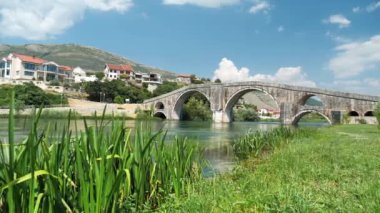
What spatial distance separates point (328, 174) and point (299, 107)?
152 feet

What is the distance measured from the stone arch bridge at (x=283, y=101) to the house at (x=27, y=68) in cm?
3326

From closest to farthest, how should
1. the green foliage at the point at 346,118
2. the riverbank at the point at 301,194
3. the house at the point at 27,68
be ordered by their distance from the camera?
the riverbank at the point at 301,194
the green foliage at the point at 346,118
the house at the point at 27,68

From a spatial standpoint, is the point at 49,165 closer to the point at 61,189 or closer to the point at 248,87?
the point at 61,189

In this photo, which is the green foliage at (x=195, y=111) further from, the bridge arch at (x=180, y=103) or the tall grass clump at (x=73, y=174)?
the tall grass clump at (x=73, y=174)

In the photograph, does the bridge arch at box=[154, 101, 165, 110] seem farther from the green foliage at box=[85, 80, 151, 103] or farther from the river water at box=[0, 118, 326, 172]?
the river water at box=[0, 118, 326, 172]

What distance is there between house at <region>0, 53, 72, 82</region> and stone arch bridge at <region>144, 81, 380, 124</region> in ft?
109

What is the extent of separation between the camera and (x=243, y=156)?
39.2 ft

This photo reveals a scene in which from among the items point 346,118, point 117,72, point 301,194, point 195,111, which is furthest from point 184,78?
point 301,194

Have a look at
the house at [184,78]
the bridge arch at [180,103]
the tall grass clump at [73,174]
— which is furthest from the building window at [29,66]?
the tall grass clump at [73,174]

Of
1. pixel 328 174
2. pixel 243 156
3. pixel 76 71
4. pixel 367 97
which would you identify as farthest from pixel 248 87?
pixel 76 71

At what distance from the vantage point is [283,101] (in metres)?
53.7

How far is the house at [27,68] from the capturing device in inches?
3357

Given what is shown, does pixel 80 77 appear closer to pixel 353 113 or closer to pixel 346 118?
pixel 353 113

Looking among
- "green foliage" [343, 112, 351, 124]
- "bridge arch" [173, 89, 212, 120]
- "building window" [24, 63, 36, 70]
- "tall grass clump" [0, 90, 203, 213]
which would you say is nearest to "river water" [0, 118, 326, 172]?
"tall grass clump" [0, 90, 203, 213]
